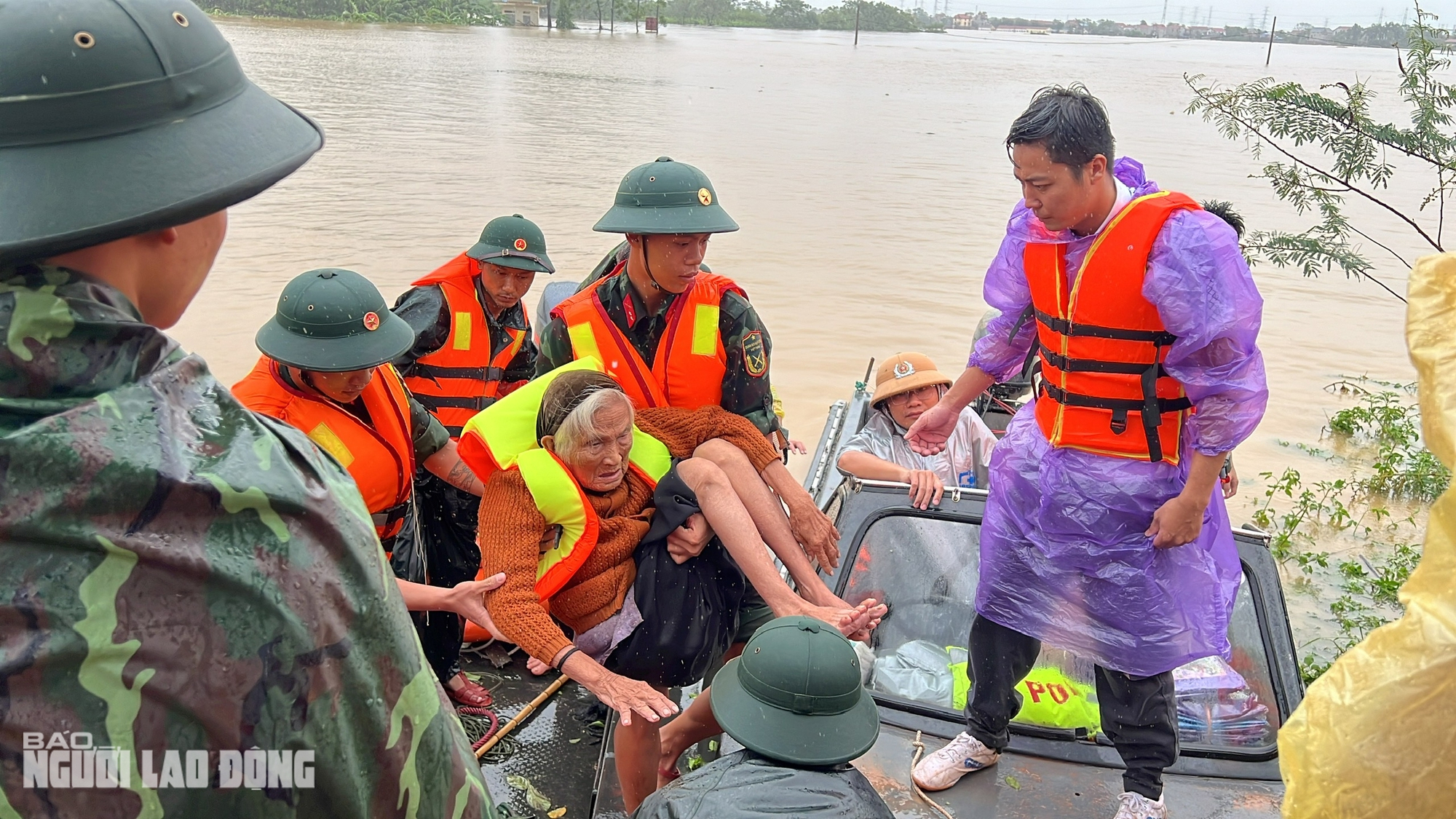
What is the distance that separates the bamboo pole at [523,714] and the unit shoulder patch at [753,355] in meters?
1.30

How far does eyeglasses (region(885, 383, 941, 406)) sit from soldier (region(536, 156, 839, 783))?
1238 mm

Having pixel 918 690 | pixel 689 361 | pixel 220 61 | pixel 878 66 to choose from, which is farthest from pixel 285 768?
pixel 878 66

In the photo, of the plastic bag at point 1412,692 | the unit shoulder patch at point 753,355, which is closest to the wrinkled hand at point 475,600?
the unit shoulder patch at point 753,355

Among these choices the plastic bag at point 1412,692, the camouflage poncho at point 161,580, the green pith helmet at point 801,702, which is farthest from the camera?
the green pith helmet at point 801,702

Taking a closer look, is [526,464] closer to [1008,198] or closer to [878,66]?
[1008,198]

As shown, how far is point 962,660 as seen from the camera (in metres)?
3.34

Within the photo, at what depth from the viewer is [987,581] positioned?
3.01 metres

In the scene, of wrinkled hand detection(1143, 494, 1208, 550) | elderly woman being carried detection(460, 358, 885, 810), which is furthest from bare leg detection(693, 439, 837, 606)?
wrinkled hand detection(1143, 494, 1208, 550)

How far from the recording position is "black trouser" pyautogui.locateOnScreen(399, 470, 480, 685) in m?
3.83

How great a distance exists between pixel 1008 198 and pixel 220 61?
19093 millimetres

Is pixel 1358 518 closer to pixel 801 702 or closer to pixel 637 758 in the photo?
pixel 637 758

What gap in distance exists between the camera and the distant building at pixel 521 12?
213 ft

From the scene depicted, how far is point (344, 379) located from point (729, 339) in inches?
43.7

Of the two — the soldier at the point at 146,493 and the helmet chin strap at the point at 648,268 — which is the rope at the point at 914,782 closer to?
the helmet chin strap at the point at 648,268
